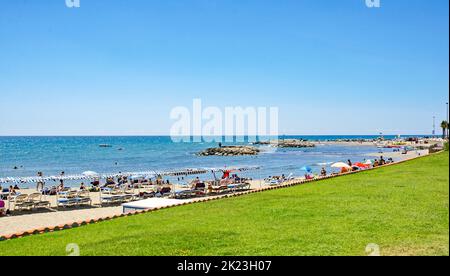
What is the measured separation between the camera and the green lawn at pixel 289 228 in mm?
6957

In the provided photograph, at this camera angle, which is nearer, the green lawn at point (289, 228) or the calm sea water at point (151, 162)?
the green lawn at point (289, 228)

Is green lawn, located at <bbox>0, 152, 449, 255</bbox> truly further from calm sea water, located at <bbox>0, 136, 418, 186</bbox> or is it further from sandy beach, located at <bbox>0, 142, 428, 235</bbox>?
calm sea water, located at <bbox>0, 136, 418, 186</bbox>

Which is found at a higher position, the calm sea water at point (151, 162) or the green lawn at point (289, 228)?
the green lawn at point (289, 228)

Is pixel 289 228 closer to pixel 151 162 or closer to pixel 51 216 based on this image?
pixel 51 216

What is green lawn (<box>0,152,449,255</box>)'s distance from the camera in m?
6.96

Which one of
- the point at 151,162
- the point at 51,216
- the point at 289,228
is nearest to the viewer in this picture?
the point at 289,228

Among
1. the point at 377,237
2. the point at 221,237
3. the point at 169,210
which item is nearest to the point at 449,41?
the point at 377,237

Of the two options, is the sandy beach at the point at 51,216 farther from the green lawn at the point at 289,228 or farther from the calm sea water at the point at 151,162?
the calm sea water at the point at 151,162

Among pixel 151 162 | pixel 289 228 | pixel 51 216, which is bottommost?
pixel 151 162

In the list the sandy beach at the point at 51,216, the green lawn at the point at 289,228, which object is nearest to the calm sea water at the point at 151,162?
the sandy beach at the point at 51,216

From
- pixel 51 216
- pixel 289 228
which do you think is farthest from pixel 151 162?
pixel 289 228

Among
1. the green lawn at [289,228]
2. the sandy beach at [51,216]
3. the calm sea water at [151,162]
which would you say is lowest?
the calm sea water at [151,162]

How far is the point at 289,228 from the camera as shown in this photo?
28.2 feet

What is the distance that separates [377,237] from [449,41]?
4.60m
